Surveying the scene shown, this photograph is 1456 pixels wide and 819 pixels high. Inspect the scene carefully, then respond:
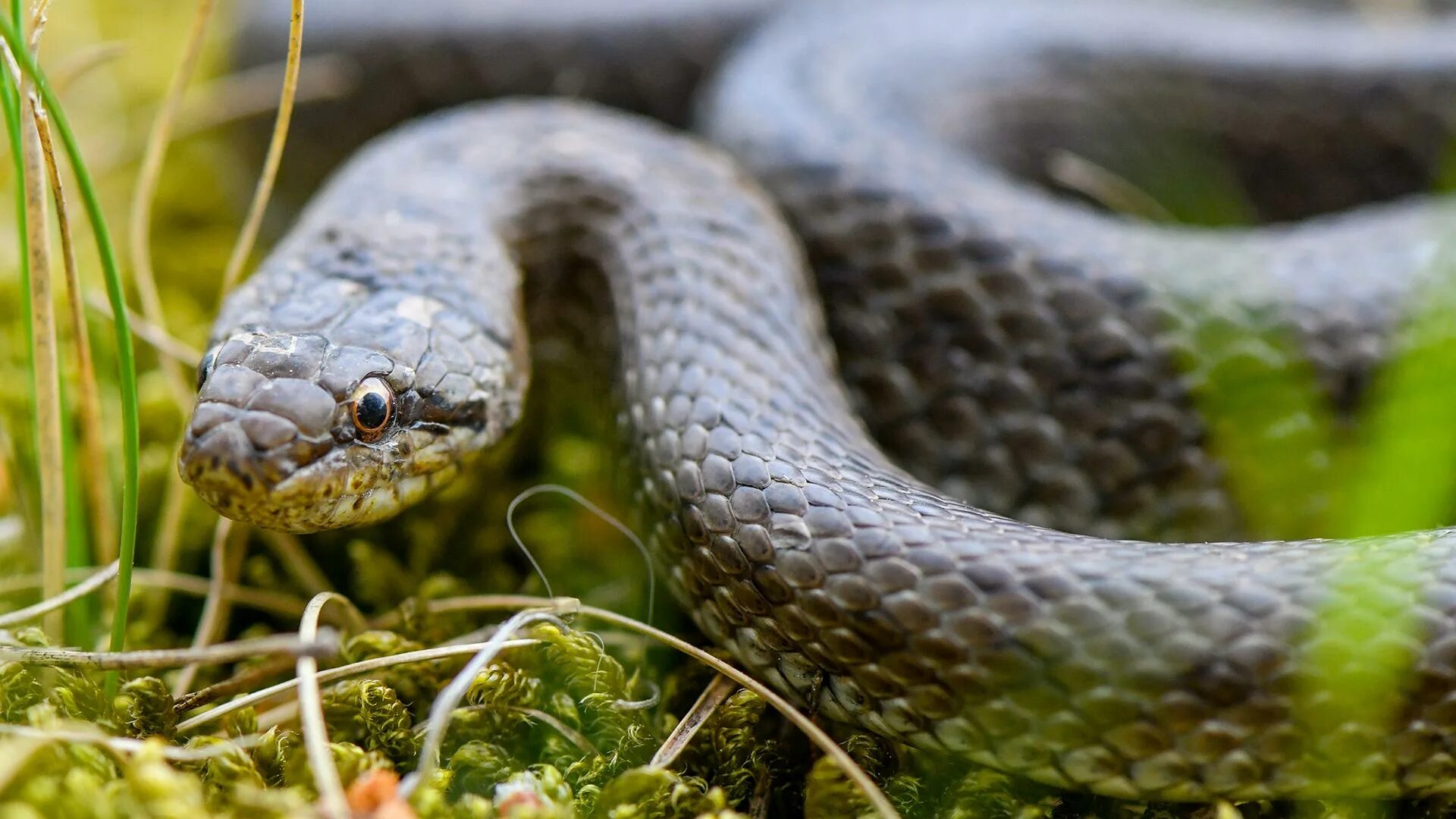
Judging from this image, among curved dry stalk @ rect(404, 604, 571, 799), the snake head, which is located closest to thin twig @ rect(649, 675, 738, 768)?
curved dry stalk @ rect(404, 604, 571, 799)

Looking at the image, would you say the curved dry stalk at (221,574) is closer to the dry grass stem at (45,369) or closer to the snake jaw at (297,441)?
the dry grass stem at (45,369)

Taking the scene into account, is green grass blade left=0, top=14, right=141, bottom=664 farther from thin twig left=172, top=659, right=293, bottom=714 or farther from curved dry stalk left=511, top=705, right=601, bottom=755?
curved dry stalk left=511, top=705, right=601, bottom=755

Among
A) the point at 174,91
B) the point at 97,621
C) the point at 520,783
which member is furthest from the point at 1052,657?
the point at 174,91

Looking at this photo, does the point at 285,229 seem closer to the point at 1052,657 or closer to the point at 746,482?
the point at 746,482

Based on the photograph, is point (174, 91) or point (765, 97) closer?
point (174, 91)

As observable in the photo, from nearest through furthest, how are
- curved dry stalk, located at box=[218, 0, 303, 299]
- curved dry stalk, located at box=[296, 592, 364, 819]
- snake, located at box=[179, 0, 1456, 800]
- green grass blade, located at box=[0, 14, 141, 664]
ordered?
curved dry stalk, located at box=[296, 592, 364, 819]
snake, located at box=[179, 0, 1456, 800]
green grass blade, located at box=[0, 14, 141, 664]
curved dry stalk, located at box=[218, 0, 303, 299]

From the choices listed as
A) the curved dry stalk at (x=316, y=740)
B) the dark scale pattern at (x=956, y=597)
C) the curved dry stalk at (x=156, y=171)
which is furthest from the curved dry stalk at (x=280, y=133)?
the curved dry stalk at (x=316, y=740)
